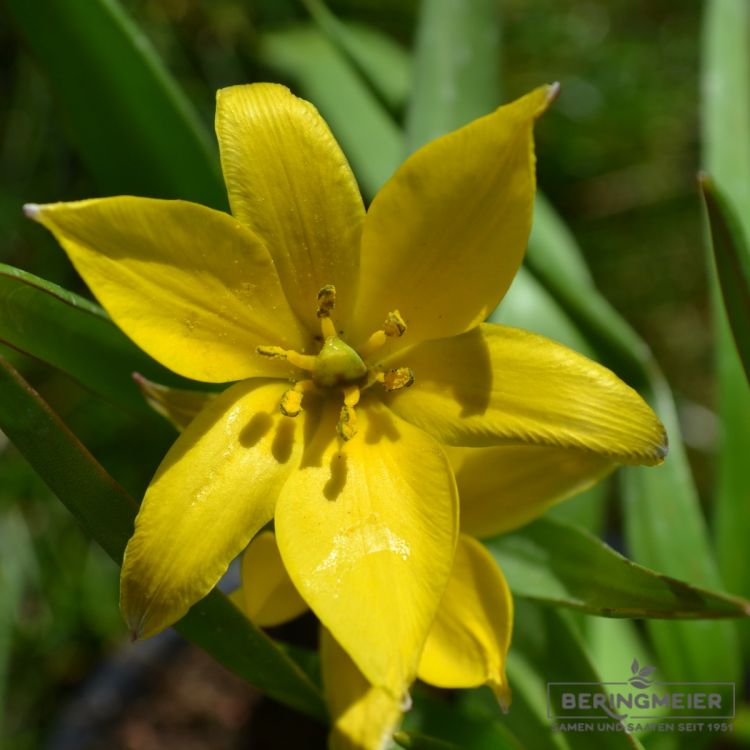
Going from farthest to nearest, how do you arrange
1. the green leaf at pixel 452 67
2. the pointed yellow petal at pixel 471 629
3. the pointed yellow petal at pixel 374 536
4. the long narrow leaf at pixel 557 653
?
1. the green leaf at pixel 452 67
2. the long narrow leaf at pixel 557 653
3. the pointed yellow petal at pixel 471 629
4. the pointed yellow petal at pixel 374 536

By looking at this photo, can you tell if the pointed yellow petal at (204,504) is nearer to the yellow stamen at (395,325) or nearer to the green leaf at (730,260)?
the yellow stamen at (395,325)

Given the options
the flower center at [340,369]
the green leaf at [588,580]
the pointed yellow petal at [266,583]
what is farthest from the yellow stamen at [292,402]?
the green leaf at [588,580]

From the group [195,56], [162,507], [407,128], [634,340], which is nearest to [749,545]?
[634,340]

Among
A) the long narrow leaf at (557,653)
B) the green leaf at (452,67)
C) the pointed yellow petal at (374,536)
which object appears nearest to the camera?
the pointed yellow petal at (374,536)

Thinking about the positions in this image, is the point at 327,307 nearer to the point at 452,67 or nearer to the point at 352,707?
the point at 352,707
